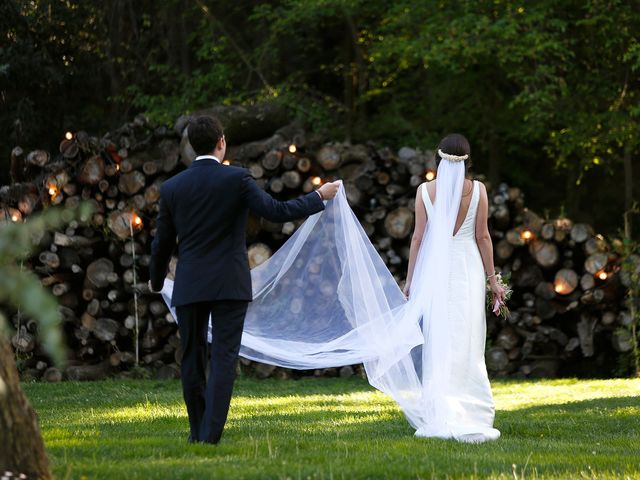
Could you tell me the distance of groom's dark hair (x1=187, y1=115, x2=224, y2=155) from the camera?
543 centimetres

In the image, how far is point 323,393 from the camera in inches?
391

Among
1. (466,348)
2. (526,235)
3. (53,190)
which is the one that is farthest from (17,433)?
(526,235)

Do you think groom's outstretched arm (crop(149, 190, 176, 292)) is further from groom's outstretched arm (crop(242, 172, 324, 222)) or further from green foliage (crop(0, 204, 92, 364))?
green foliage (crop(0, 204, 92, 364))

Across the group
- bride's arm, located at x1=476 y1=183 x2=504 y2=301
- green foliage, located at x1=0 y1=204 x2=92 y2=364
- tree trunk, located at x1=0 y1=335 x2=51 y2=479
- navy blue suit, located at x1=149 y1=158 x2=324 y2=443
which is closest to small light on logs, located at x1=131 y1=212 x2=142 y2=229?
bride's arm, located at x1=476 y1=183 x2=504 y2=301

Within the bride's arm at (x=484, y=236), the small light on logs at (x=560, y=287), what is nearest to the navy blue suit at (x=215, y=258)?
the bride's arm at (x=484, y=236)

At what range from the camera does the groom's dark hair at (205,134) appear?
5.43m

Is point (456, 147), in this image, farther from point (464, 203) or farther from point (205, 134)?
point (205, 134)

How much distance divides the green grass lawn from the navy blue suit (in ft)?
1.32

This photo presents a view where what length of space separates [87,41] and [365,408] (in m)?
11.0

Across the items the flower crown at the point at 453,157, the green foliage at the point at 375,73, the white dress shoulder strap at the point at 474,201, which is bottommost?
the white dress shoulder strap at the point at 474,201

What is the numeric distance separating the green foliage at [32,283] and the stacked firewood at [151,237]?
28.3ft

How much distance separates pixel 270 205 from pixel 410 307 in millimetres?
1664

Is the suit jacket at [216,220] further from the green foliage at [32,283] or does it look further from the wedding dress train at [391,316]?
the green foliage at [32,283]

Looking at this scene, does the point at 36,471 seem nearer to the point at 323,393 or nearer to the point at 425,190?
the point at 425,190
